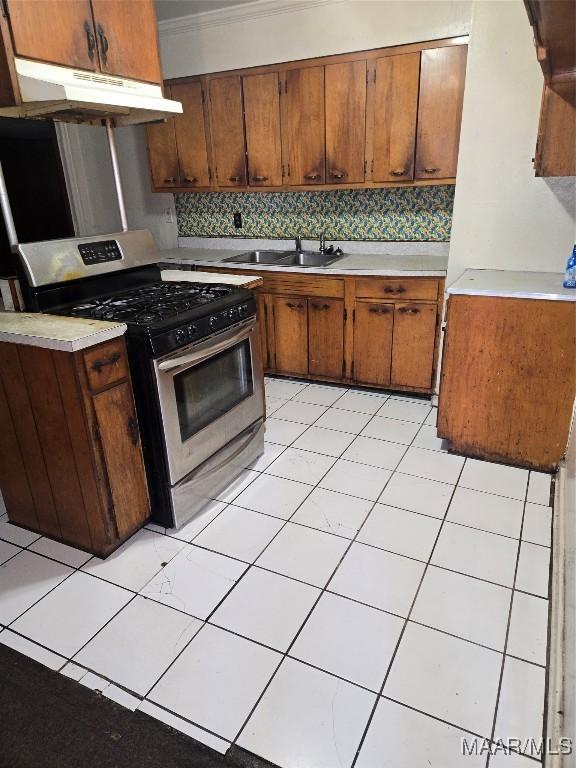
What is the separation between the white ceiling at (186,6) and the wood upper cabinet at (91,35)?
1368 millimetres

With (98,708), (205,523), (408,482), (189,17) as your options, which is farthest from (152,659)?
(189,17)

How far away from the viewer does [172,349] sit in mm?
1974

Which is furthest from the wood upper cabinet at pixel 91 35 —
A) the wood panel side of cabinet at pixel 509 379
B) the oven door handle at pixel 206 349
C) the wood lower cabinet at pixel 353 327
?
the wood panel side of cabinet at pixel 509 379

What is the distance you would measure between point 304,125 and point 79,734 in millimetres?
3459

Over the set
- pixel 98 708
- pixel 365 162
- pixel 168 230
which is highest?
pixel 365 162

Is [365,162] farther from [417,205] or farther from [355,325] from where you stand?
[355,325]

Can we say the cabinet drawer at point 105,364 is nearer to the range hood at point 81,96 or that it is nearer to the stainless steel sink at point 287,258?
the range hood at point 81,96

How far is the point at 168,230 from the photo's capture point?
4512 mm

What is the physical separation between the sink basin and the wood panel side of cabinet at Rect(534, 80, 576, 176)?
6.61 feet

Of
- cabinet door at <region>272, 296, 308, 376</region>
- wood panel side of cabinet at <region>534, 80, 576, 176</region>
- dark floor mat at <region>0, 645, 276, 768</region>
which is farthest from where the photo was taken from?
cabinet door at <region>272, 296, 308, 376</region>

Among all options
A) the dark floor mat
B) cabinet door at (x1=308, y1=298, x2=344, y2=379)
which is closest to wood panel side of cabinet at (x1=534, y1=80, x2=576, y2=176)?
cabinet door at (x1=308, y1=298, x2=344, y2=379)

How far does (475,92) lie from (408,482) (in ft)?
6.61

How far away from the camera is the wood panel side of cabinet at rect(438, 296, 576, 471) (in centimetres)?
233

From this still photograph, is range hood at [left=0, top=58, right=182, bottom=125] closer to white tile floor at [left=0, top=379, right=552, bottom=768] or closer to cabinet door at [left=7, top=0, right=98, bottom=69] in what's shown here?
cabinet door at [left=7, top=0, right=98, bottom=69]
